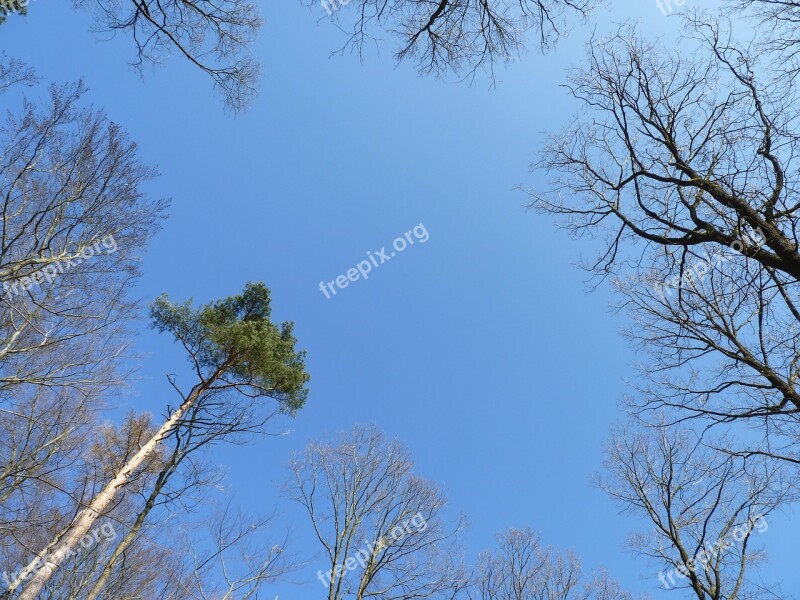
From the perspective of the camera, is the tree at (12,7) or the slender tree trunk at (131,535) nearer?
the tree at (12,7)

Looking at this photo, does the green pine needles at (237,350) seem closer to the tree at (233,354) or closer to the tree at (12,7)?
the tree at (233,354)

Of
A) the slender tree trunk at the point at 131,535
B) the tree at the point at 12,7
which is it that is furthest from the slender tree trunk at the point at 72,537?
the tree at the point at 12,7

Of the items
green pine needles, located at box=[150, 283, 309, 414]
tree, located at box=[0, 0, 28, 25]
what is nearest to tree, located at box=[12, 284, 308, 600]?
green pine needles, located at box=[150, 283, 309, 414]

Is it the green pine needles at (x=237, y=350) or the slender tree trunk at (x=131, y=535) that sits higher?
the green pine needles at (x=237, y=350)

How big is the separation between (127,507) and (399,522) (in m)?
7.84

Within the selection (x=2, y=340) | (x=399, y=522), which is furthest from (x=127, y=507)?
(x=399, y=522)

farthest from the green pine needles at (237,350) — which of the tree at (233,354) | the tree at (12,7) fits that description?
the tree at (12,7)

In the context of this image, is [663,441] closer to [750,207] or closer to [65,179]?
[750,207]

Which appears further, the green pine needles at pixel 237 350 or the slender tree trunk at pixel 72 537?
the green pine needles at pixel 237 350

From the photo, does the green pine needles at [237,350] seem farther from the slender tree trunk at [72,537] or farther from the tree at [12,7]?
the tree at [12,7]

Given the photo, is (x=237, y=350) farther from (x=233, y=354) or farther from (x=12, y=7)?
(x=12, y=7)

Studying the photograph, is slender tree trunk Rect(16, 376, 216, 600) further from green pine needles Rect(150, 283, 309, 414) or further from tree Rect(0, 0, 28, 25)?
tree Rect(0, 0, 28, 25)

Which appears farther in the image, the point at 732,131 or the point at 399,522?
the point at 399,522

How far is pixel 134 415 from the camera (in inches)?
445
